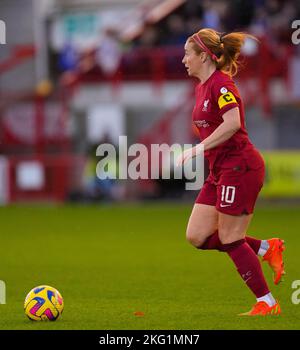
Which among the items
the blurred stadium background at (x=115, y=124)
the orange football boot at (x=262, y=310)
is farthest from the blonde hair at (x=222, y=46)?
the blurred stadium background at (x=115, y=124)

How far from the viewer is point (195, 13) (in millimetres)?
29125

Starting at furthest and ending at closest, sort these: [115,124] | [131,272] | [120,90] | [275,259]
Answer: [115,124] < [120,90] < [131,272] < [275,259]

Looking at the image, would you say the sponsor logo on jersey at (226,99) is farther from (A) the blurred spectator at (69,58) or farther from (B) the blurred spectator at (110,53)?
(A) the blurred spectator at (69,58)

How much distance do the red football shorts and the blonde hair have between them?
0.79 meters

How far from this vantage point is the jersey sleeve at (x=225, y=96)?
8094 millimetres

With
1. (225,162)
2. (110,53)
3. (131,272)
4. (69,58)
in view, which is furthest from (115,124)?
(225,162)

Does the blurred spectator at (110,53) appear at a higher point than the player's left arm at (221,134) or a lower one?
higher

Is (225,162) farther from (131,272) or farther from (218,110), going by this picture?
(131,272)

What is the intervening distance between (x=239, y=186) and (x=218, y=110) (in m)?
0.61

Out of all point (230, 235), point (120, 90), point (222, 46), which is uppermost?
point (120, 90)

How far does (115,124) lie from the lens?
29.3 m

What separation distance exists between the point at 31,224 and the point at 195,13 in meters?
12.0

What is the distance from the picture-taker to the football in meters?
8.05

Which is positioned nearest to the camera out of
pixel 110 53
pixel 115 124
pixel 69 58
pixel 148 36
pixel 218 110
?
pixel 218 110
